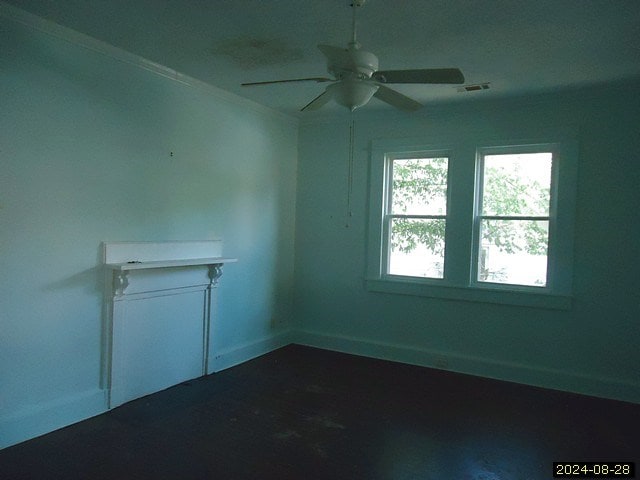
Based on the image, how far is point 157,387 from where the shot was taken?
3.71 m

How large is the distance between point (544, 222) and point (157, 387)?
3.69 m

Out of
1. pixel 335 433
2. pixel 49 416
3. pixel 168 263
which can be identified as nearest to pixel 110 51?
pixel 168 263

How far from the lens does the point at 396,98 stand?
271cm

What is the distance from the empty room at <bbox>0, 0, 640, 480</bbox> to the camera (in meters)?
2.73

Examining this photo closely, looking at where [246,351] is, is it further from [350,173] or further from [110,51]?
[110,51]

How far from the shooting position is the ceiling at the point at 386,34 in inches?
100.0

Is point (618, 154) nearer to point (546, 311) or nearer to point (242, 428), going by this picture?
point (546, 311)

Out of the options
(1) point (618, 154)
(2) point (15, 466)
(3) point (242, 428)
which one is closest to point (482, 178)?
(1) point (618, 154)

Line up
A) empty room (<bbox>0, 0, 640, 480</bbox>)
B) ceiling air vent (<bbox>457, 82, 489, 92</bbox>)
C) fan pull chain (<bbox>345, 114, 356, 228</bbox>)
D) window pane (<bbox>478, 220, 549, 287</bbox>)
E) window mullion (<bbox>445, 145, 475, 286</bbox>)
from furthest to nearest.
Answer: fan pull chain (<bbox>345, 114, 356, 228</bbox>), window mullion (<bbox>445, 145, 475, 286</bbox>), window pane (<bbox>478, 220, 549, 287</bbox>), ceiling air vent (<bbox>457, 82, 489, 92</bbox>), empty room (<bbox>0, 0, 640, 480</bbox>)

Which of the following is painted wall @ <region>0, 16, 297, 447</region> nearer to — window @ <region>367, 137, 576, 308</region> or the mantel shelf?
the mantel shelf

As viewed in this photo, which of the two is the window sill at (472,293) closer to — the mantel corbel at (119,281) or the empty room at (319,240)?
the empty room at (319,240)

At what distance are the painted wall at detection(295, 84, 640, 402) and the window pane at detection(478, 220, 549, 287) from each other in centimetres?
27

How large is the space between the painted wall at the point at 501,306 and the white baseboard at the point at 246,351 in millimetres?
264

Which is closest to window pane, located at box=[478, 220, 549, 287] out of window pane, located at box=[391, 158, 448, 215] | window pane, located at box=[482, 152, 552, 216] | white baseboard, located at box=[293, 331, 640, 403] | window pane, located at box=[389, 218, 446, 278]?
window pane, located at box=[482, 152, 552, 216]
